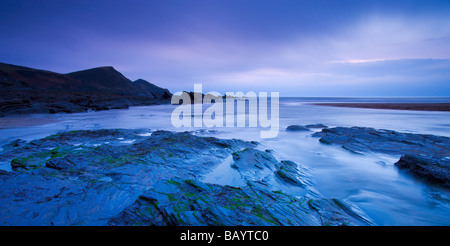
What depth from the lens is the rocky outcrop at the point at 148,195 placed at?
2.74 metres

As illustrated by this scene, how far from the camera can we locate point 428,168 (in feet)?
15.5

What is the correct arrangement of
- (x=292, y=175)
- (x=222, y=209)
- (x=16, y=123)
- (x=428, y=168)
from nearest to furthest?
(x=222, y=209)
(x=428, y=168)
(x=292, y=175)
(x=16, y=123)

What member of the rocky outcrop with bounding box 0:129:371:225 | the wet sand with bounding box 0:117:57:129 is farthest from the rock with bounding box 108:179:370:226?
the wet sand with bounding box 0:117:57:129

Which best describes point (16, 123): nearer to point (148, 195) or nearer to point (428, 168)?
point (148, 195)

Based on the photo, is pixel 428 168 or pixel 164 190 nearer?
pixel 164 190

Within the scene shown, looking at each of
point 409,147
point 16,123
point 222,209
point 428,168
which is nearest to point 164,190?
point 222,209

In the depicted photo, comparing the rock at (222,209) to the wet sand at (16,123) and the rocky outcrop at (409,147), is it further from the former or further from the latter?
the wet sand at (16,123)

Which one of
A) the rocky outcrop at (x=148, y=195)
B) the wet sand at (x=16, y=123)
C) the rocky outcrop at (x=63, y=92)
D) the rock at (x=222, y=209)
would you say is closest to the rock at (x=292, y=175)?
the rocky outcrop at (x=148, y=195)

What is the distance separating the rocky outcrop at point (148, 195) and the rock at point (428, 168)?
254cm

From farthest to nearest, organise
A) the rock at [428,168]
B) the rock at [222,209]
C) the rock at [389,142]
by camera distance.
Result: the rock at [389,142] → the rock at [428,168] → the rock at [222,209]

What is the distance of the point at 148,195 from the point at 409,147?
900 cm
